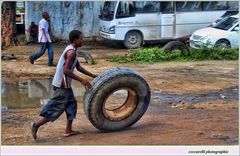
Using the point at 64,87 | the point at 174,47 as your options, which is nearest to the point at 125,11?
the point at 174,47

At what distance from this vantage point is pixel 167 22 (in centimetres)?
1467

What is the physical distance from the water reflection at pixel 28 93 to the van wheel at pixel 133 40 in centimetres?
522

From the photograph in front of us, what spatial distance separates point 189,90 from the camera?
358 inches

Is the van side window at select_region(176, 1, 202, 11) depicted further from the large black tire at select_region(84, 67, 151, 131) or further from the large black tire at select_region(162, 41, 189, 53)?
the large black tire at select_region(84, 67, 151, 131)

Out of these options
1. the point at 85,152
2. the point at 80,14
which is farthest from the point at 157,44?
the point at 85,152

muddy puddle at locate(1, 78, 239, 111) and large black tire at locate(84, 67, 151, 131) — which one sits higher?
large black tire at locate(84, 67, 151, 131)

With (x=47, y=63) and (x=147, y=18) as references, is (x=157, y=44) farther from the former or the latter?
(x=47, y=63)

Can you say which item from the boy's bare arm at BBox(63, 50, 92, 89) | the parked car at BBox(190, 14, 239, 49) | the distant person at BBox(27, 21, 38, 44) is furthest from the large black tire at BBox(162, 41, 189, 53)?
the boy's bare arm at BBox(63, 50, 92, 89)

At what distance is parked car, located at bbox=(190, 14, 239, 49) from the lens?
12945 millimetres

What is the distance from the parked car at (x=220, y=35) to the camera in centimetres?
1295

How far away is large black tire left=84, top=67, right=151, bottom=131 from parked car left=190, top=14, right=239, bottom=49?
21.5 ft

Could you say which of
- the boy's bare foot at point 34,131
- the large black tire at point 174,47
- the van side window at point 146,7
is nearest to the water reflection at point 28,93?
the boy's bare foot at point 34,131

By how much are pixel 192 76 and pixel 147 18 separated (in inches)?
184

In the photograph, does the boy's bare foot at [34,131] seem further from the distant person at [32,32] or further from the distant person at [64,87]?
the distant person at [32,32]
